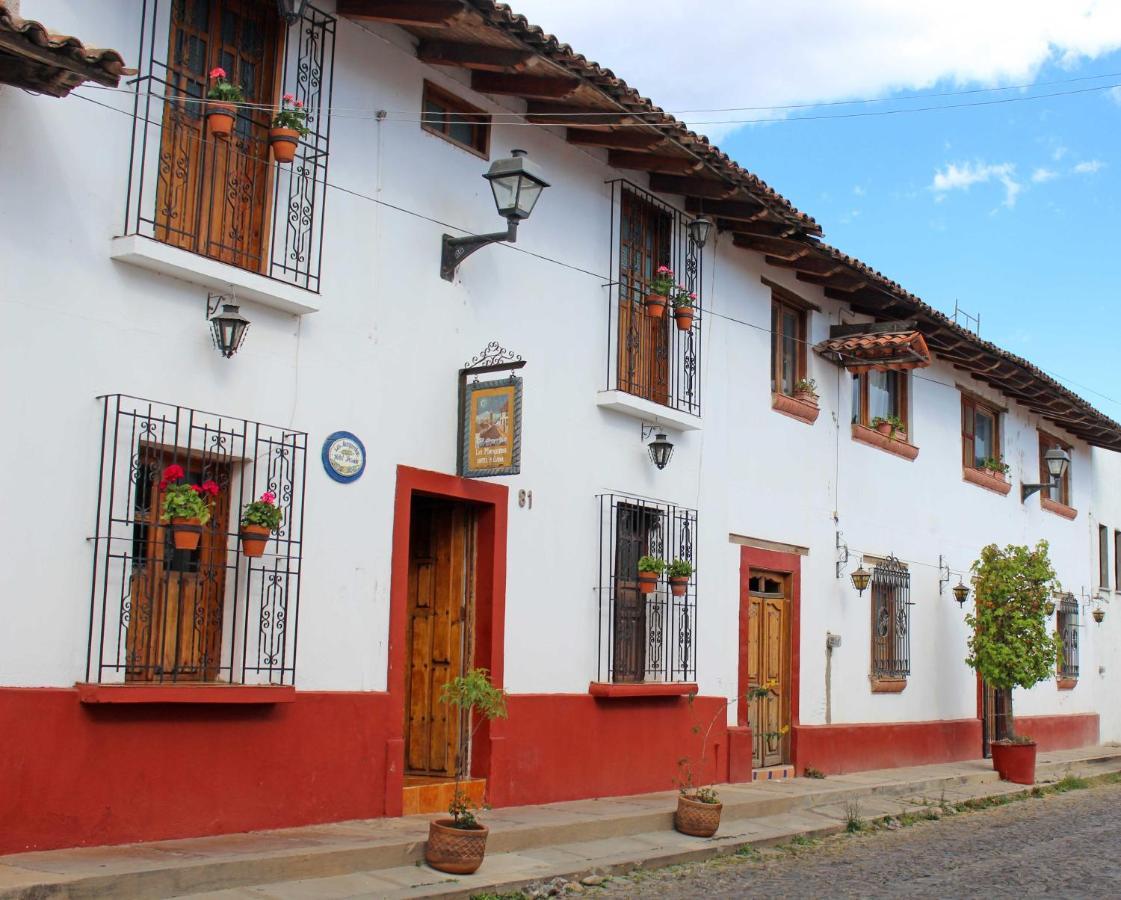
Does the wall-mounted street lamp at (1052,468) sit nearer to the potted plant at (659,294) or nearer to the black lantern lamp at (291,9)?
the potted plant at (659,294)

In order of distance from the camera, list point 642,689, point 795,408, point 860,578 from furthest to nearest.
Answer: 1. point 860,578
2. point 795,408
3. point 642,689

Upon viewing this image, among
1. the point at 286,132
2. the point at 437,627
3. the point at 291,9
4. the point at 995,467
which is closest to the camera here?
the point at 286,132

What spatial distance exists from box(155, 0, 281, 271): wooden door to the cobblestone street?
4.93 metres

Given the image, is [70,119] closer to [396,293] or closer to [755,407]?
[396,293]

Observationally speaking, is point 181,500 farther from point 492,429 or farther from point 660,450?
point 660,450

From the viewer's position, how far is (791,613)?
1477 cm

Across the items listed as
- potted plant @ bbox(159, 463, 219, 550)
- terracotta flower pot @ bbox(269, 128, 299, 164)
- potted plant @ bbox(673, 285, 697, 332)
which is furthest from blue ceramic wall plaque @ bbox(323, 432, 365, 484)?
potted plant @ bbox(673, 285, 697, 332)

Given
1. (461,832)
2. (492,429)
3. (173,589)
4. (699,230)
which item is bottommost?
(461,832)

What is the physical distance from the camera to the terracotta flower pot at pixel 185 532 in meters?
7.75

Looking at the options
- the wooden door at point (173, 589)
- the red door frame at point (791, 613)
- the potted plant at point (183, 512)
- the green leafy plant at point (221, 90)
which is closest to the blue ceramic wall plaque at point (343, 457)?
the wooden door at point (173, 589)

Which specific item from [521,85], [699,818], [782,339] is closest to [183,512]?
[521,85]

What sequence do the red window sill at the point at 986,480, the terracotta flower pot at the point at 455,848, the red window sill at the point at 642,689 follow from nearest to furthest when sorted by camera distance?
1. the terracotta flower pot at the point at 455,848
2. the red window sill at the point at 642,689
3. the red window sill at the point at 986,480

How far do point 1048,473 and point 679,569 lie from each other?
1244 cm

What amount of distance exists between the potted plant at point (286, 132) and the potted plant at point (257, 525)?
2.25 metres
